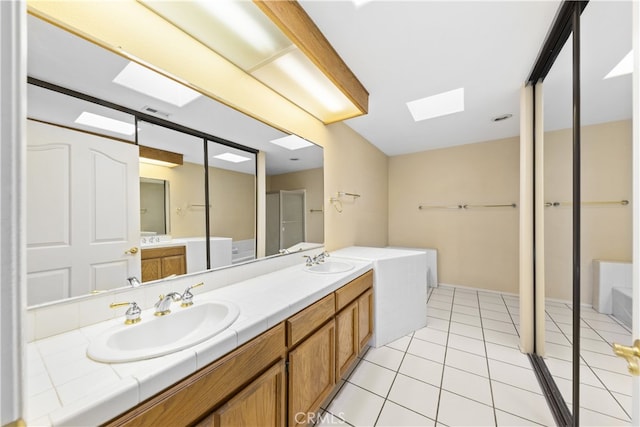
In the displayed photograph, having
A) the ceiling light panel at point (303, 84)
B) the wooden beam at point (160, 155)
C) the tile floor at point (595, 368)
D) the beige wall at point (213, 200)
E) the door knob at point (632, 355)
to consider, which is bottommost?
the tile floor at point (595, 368)

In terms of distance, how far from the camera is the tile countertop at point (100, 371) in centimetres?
53

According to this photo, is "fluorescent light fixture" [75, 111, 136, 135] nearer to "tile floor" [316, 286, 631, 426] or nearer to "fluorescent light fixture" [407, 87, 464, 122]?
"tile floor" [316, 286, 631, 426]

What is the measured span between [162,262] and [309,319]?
0.81m

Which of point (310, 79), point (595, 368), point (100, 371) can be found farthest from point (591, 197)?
point (100, 371)

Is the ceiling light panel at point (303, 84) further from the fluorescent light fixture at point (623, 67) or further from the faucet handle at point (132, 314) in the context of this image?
the fluorescent light fixture at point (623, 67)

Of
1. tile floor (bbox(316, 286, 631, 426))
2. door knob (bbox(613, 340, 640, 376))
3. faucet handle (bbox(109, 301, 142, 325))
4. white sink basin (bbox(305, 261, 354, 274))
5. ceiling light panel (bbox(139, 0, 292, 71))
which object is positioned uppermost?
ceiling light panel (bbox(139, 0, 292, 71))

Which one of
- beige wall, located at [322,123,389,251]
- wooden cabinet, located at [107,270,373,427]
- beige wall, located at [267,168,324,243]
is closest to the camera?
wooden cabinet, located at [107,270,373,427]

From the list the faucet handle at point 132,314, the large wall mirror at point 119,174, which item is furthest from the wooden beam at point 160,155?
the faucet handle at point 132,314

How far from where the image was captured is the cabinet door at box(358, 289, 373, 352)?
1827mm

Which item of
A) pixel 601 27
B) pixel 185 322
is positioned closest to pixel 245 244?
pixel 185 322

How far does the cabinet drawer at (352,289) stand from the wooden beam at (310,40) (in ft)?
4.74

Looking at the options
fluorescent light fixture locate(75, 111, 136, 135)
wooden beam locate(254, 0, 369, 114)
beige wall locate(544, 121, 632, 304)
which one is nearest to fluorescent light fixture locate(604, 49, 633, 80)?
beige wall locate(544, 121, 632, 304)

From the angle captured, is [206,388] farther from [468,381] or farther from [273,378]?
[468,381]

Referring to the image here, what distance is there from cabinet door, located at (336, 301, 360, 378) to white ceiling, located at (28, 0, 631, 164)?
1.26 meters
